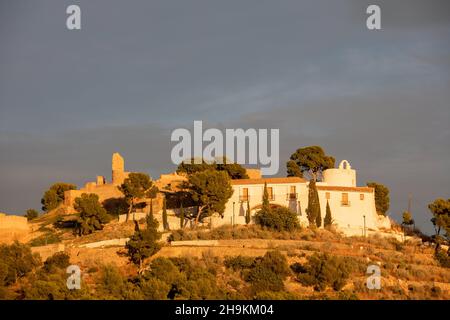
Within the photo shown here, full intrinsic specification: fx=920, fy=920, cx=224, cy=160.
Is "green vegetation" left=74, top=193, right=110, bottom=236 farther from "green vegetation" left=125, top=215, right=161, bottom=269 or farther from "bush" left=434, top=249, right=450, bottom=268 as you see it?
"bush" left=434, top=249, right=450, bottom=268

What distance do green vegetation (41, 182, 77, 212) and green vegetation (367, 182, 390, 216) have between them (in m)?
23.7

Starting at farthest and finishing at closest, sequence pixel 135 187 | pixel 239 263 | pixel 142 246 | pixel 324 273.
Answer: pixel 135 187
pixel 142 246
pixel 239 263
pixel 324 273

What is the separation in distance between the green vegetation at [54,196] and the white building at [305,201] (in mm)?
19351

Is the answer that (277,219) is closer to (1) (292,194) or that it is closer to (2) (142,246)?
(1) (292,194)

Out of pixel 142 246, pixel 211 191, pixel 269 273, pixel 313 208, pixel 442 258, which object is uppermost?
pixel 211 191

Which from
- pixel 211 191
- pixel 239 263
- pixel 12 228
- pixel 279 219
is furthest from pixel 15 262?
pixel 279 219

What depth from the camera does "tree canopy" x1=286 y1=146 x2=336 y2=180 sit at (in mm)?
62875

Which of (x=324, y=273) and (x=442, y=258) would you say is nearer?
(x=324, y=273)

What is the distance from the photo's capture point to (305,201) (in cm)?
5491

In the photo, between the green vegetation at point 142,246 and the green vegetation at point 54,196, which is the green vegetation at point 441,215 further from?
the green vegetation at point 54,196

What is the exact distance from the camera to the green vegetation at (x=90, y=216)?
2190 inches

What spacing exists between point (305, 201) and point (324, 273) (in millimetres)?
11211

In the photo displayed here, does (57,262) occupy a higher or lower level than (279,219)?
lower
